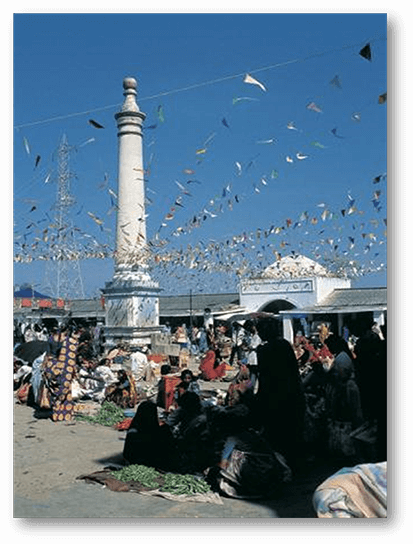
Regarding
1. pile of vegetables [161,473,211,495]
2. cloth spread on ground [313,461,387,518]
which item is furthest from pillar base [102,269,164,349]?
cloth spread on ground [313,461,387,518]

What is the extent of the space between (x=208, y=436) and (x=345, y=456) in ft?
5.37

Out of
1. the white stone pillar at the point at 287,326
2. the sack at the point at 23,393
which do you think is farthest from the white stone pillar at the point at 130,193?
the white stone pillar at the point at 287,326

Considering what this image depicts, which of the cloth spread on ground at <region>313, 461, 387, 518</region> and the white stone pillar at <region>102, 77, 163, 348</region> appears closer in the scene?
the cloth spread on ground at <region>313, 461, 387, 518</region>

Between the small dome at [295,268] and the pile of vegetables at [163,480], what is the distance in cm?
2490

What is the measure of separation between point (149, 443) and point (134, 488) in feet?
2.43

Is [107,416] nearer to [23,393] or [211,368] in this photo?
[23,393]

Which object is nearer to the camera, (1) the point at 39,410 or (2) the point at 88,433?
(2) the point at 88,433

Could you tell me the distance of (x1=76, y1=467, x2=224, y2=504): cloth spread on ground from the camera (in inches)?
207

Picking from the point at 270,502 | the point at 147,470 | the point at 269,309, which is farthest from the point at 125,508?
the point at 269,309

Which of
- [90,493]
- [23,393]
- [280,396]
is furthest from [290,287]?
[90,493]

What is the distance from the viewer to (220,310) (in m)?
31.4

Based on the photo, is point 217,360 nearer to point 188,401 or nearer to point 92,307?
point 188,401

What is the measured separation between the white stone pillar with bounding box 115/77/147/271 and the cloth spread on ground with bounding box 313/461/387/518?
15.7m

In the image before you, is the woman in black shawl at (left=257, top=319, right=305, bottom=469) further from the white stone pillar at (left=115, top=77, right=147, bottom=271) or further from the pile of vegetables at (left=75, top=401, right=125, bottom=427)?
the white stone pillar at (left=115, top=77, right=147, bottom=271)
